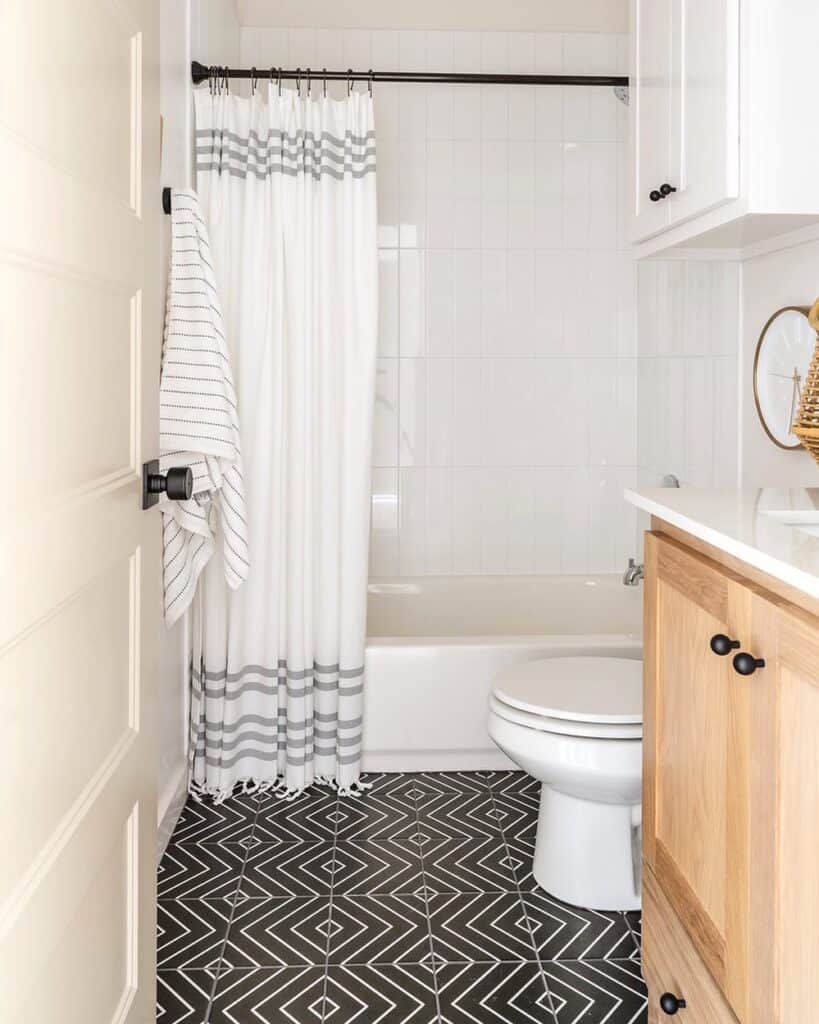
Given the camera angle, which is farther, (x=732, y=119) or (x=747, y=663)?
(x=732, y=119)

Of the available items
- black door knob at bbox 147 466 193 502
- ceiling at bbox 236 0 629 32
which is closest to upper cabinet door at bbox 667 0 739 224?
black door knob at bbox 147 466 193 502

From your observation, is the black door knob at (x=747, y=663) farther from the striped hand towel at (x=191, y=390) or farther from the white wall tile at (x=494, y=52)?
the white wall tile at (x=494, y=52)

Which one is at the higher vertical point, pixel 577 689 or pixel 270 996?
pixel 577 689

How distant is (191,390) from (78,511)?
124 cm

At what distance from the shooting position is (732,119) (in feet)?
5.43

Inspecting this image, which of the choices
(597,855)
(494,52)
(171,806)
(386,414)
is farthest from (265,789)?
(494,52)

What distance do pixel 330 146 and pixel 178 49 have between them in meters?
0.45

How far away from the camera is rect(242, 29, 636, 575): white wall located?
3.66 m

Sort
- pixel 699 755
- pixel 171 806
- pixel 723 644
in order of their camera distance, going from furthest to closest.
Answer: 1. pixel 171 806
2. pixel 699 755
3. pixel 723 644

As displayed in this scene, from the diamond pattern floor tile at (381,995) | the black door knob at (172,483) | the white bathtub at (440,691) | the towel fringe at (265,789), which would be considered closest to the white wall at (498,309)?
the white bathtub at (440,691)

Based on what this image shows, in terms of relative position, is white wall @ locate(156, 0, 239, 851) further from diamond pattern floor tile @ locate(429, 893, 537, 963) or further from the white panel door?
the white panel door

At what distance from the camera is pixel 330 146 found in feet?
9.11

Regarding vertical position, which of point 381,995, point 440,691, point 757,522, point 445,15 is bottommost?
point 381,995

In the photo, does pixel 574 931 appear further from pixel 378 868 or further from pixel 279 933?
pixel 279 933
